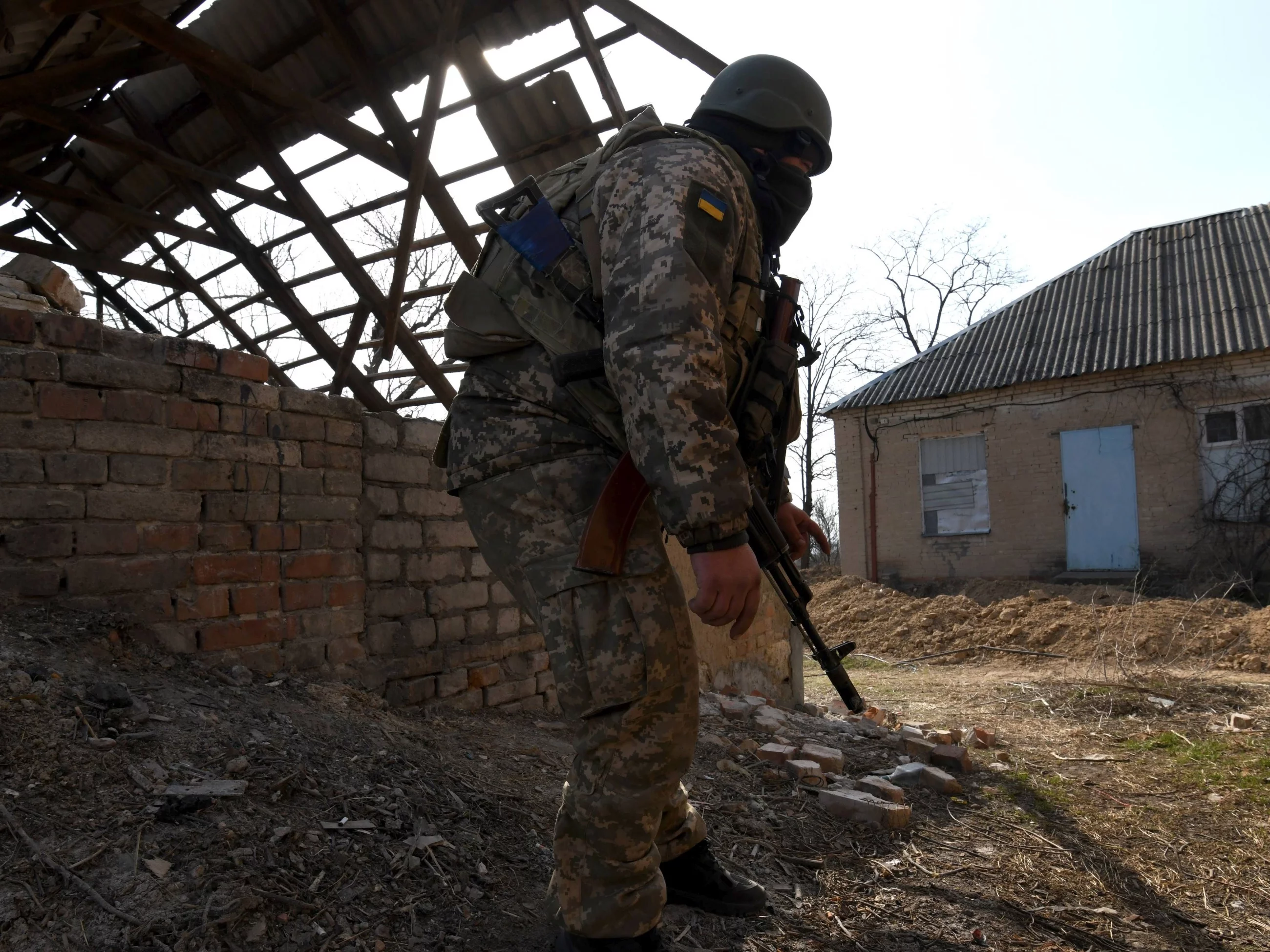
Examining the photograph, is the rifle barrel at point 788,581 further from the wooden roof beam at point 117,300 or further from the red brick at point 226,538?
the wooden roof beam at point 117,300

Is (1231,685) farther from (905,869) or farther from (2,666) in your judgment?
(2,666)

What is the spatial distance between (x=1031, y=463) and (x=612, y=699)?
12.4 meters

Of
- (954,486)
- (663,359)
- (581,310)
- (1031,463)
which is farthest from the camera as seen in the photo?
(954,486)

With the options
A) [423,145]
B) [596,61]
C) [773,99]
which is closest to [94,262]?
[423,145]

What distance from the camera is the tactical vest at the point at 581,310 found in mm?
1763

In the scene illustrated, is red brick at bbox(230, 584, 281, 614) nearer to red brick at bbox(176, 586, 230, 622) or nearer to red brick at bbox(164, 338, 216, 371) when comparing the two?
red brick at bbox(176, 586, 230, 622)

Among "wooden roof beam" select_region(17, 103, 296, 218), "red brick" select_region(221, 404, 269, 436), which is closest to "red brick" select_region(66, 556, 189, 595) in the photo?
"red brick" select_region(221, 404, 269, 436)

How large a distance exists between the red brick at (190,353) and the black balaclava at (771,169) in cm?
172

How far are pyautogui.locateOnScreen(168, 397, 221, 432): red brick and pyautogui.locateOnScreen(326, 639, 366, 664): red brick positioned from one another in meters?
0.82

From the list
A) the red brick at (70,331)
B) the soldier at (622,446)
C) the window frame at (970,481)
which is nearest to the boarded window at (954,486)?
the window frame at (970,481)

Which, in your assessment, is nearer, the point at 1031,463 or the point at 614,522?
the point at 614,522

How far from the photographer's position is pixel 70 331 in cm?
259

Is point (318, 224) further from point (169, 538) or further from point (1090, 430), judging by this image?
point (1090, 430)

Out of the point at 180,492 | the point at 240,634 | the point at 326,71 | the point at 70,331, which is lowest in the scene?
the point at 240,634
